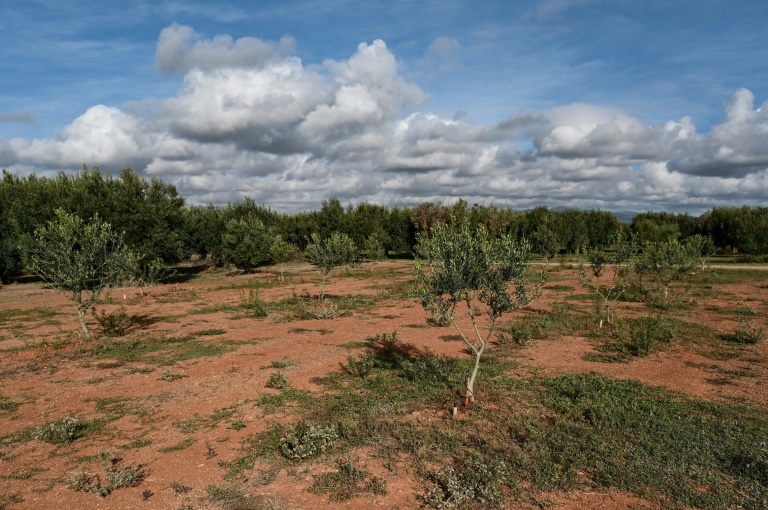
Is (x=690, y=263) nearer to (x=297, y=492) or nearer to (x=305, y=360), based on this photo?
(x=305, y=360)

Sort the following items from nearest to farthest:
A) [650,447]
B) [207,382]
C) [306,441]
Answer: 1. [650,447]
2. [306,441]
3. [207,382]

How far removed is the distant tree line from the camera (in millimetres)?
48750

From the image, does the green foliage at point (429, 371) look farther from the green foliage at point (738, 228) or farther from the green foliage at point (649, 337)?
the green foliage at point (738, 228)

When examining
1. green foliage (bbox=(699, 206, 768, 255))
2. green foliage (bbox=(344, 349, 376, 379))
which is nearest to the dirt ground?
green foliage (bbox=(344, 349, 376, 379))

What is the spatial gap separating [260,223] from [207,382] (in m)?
48.7

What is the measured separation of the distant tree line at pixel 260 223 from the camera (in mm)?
48750

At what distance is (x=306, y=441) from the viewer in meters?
11.5

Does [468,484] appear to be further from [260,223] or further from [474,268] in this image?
[260,223]

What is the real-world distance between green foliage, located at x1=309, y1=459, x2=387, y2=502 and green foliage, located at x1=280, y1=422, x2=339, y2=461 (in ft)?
2.90

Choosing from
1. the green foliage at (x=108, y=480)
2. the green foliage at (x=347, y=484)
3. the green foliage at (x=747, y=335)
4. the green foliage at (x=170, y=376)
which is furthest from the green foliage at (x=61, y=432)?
the green foliage at (x=747, y=335)

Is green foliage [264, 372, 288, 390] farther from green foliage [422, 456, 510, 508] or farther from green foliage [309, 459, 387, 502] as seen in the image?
green foliage [422, 456, 510, 508]

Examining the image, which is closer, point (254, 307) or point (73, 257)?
point (73, 257)

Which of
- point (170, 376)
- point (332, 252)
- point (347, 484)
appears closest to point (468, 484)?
point (347, 484)

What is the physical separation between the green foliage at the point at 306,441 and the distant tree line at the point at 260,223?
16.6 meters
